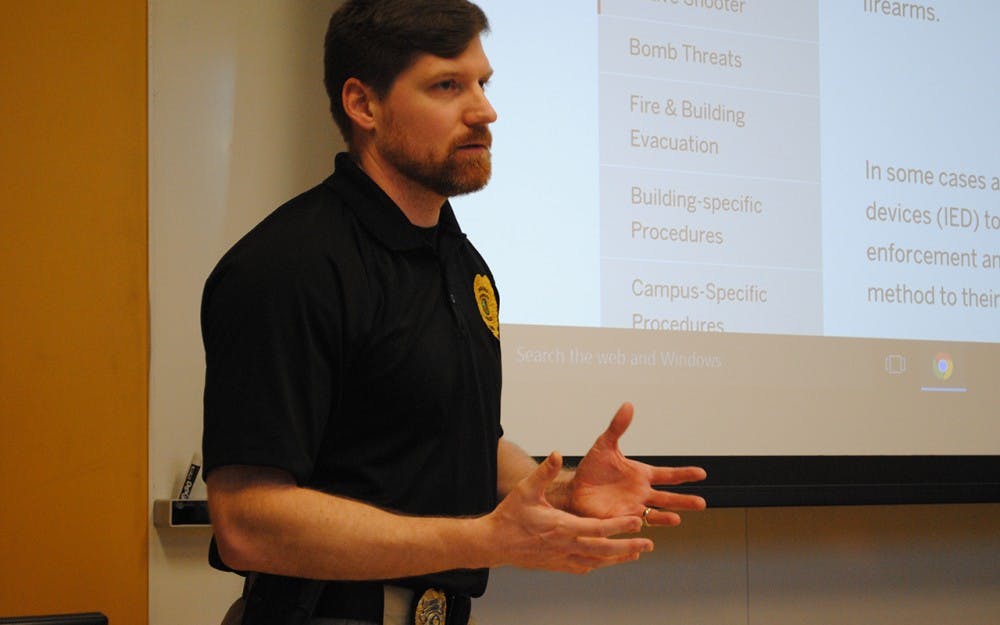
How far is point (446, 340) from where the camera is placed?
5.02ft

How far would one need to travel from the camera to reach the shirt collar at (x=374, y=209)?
1.55 metres

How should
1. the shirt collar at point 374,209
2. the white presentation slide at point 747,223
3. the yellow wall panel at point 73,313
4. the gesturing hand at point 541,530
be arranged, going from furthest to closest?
the white presentation slide at point 747,223 < the yellow wall panel at point 73,313 < the shirt collar at point 374,209 < the gesturing hand at point 541,530

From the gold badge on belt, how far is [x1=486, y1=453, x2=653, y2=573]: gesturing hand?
0.58 ft

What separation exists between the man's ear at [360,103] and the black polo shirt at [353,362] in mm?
66

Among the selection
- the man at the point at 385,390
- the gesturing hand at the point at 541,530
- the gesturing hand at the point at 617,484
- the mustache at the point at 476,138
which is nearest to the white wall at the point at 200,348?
the man at the point at 385,390

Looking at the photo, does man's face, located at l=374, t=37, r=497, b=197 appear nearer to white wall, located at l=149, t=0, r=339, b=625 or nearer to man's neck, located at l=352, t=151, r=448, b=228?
man's neck, located at l=352, t=151, r=448, b=228

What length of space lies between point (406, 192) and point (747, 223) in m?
1.56

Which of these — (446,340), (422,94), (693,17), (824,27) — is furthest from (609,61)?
(446,340)

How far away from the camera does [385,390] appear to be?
4.76 feet

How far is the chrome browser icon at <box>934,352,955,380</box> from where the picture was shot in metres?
3.16

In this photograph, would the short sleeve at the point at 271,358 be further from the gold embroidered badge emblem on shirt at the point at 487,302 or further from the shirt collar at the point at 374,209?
the gold embroidered badge emblem on shirt at the point at 487,302

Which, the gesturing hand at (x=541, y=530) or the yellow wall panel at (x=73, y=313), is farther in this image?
the yellow wall panel at (x=73, y=313)

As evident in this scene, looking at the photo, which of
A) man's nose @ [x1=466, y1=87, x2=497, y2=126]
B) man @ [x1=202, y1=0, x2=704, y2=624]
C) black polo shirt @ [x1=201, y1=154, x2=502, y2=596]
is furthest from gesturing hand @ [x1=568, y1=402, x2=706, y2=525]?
man's nose @ [x1=466, y1=87, x2=497, y2=126]

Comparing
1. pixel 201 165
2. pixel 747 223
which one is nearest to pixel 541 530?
pixel 201 165
